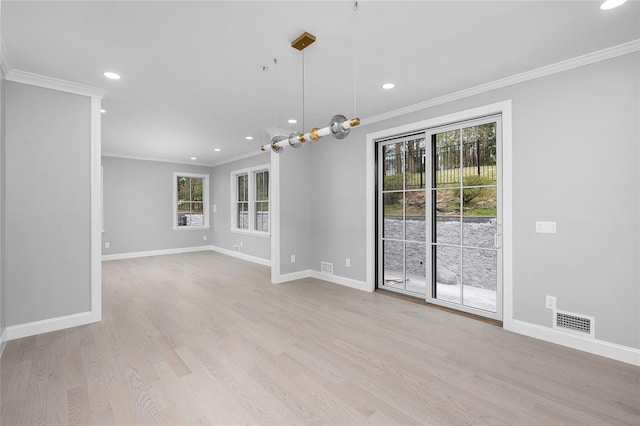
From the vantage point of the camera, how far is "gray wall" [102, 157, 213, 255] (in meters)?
7.09

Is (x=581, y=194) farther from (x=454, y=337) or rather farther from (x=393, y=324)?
(x=393, y=324)

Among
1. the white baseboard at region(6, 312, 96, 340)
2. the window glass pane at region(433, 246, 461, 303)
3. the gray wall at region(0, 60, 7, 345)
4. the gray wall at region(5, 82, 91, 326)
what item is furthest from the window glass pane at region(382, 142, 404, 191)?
the gray wall at region(0, 60, 7, 345)

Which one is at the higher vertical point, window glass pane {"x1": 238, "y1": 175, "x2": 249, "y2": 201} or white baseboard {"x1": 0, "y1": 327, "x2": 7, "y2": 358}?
window glass pane {"x1": 238, "y1": 175, "x2": 249, "y2": 201}

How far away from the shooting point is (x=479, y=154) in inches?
136

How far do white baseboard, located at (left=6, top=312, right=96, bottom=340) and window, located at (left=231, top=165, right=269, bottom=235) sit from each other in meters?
3.80

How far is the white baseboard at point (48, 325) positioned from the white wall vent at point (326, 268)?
10.6 feet

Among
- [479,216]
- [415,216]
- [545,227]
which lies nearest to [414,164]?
[415,216]

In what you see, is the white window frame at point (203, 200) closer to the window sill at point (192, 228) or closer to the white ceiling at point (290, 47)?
the window sill at point (192, 228)

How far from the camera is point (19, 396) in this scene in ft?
6.56

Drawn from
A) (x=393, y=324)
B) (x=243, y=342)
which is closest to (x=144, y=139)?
(x=243, y=342)

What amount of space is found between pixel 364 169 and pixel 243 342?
9.51 feet

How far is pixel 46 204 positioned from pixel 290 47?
2950mm

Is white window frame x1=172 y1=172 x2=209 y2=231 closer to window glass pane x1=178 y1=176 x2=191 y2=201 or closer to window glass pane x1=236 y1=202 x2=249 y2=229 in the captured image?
window glass pane x1=178 y1=176 x2=191 y2=201

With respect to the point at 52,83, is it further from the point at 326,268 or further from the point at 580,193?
the point at 580,193
